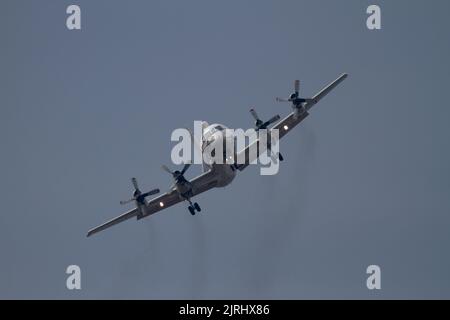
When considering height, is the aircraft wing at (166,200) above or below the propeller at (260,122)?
below

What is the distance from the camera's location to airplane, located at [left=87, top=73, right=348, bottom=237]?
7975cm

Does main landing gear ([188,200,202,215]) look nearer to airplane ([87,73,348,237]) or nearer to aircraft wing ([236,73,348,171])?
airplane ([87,73,348,237])

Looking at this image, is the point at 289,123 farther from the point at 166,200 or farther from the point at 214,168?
the point at 166,200

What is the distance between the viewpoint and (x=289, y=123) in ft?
271

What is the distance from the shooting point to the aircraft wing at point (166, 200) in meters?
80.4

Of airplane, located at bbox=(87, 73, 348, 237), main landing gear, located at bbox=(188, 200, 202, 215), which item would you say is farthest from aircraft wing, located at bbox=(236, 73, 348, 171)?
main landing gear, located at bbox=(188, 200, 202, 215)

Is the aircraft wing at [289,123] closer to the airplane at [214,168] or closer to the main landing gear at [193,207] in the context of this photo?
the airplane at [214,168]

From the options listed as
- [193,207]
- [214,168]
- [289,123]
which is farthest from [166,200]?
[289,123]

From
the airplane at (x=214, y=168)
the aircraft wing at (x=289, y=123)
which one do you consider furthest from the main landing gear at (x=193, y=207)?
the aircraft wing at (x=289, y=123)

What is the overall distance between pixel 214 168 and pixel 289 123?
899 centimetres

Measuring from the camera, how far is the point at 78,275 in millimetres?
85562

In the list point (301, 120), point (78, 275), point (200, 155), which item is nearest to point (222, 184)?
point (200, 155)
